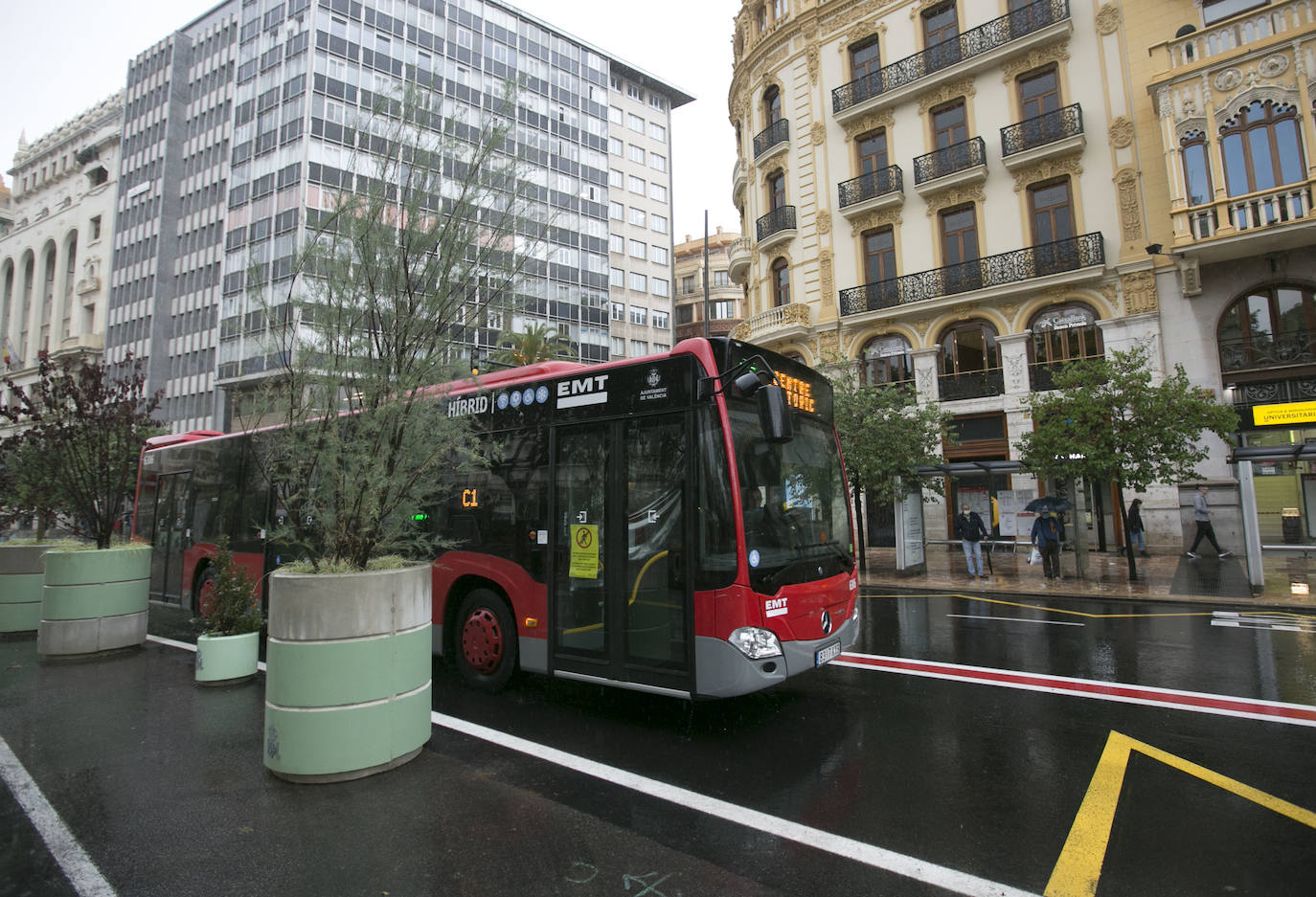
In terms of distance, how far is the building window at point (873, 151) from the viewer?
25219 mm

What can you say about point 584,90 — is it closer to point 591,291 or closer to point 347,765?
point 591,291

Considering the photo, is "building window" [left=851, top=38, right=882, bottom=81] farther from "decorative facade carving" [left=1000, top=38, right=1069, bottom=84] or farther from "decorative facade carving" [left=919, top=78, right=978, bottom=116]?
"decorative facade carving" [left=1000, top=38, right=1069, bottom=84]

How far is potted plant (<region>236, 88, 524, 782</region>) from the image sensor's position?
4273 millimetres

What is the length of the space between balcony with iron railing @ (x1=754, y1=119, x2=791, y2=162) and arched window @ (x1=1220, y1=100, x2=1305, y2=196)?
14.5m

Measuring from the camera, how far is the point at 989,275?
2227 cm

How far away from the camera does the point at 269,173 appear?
126 ft

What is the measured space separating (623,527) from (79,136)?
8611 cm

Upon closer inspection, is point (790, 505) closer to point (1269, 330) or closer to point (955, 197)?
point (1269, 330)

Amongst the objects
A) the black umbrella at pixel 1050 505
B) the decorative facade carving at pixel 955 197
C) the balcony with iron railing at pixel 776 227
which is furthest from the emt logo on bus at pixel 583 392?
the balcony with iron railing at pixel 776 227

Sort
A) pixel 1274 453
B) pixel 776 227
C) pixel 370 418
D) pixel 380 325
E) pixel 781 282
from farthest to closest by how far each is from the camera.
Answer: pixel 781 282 → pixel 776 227 → pixel 1274 453 → pixel 380 325 → pixel 370 418

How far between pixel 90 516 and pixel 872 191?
25017mm

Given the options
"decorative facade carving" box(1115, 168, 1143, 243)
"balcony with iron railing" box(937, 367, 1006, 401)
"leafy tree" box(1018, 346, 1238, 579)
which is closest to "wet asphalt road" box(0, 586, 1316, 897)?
"leafy tree" box(1018, 346, 1238, 579)

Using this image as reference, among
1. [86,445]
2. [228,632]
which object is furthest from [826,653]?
[86,445]

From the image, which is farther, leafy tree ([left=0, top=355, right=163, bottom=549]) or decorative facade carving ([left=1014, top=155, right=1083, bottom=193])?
decorative facade carving ([left=1014, top=155, right=1083, bottom=193])
